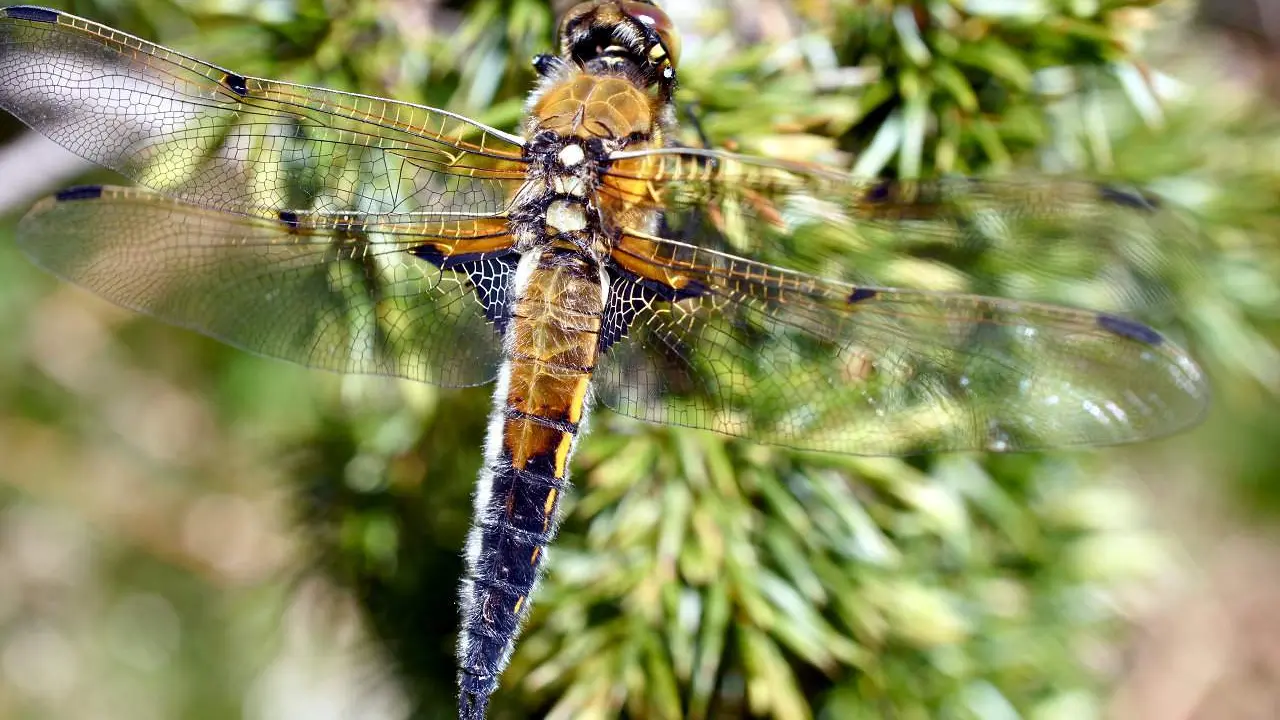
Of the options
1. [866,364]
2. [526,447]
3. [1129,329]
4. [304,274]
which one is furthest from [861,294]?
[304,274]

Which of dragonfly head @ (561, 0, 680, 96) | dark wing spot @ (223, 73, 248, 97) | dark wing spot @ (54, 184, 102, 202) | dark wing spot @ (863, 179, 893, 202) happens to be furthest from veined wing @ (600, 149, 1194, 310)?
dark wing spot @ (54, 184, 102, 202)

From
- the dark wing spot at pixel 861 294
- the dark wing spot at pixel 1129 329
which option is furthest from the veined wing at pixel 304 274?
the dark wing spot at pixel 1129 329

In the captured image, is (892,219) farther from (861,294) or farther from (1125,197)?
(1125,197)

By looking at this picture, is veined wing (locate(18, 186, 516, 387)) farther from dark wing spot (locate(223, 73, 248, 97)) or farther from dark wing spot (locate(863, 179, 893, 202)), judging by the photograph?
dark wing spot (locate(863, 179, 893, 202))

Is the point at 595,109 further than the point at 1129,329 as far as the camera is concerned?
Yes

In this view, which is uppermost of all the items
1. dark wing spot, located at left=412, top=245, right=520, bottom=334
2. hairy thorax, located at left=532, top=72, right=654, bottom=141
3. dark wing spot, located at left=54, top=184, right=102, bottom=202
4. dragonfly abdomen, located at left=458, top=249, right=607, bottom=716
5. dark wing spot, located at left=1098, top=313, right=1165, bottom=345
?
hairy thorax, located at left=532, top=72, right=654, bottom=141

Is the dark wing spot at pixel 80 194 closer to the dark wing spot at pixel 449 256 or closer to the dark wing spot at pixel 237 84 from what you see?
the dark wing spot at pixel 237 84
